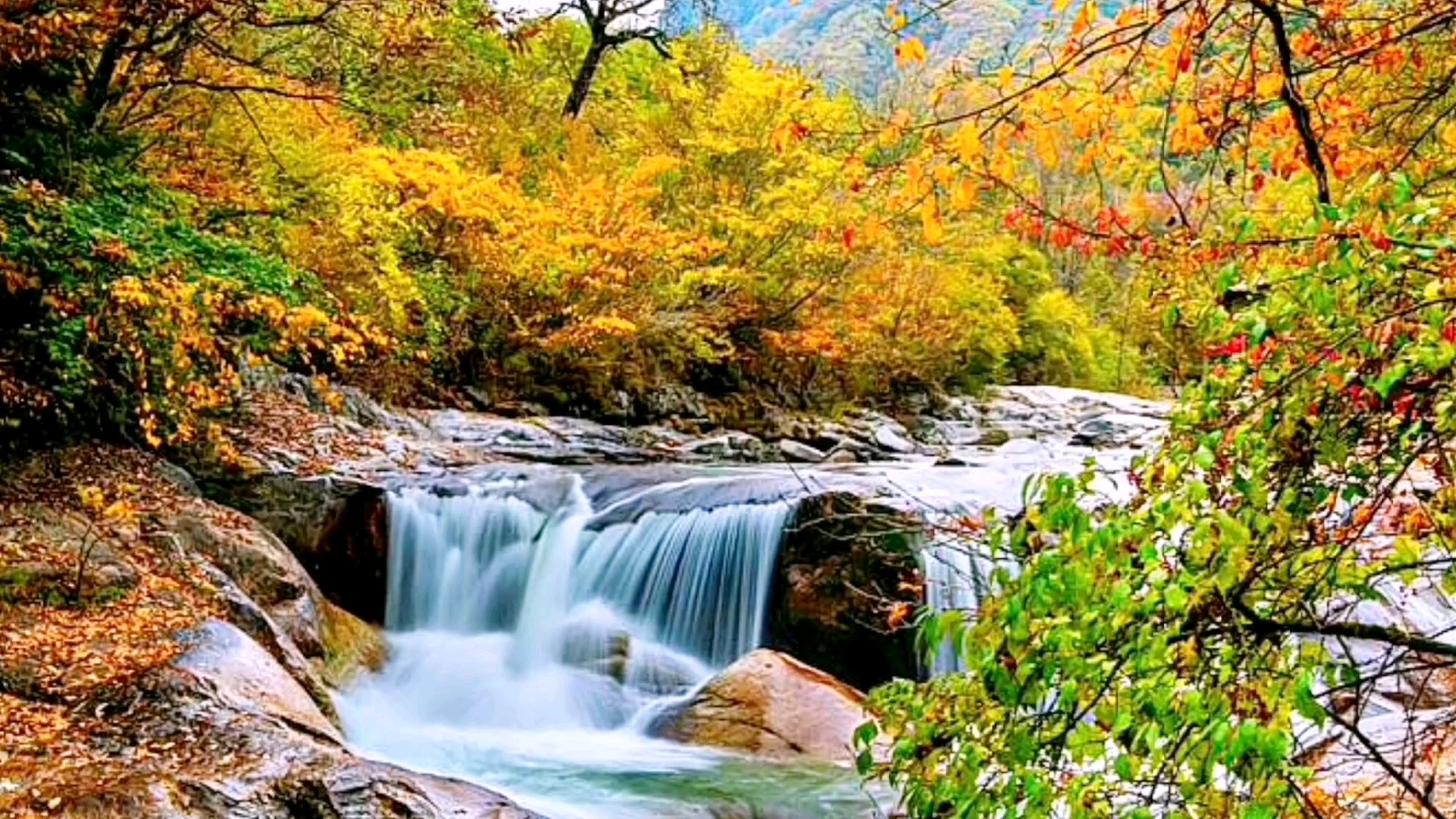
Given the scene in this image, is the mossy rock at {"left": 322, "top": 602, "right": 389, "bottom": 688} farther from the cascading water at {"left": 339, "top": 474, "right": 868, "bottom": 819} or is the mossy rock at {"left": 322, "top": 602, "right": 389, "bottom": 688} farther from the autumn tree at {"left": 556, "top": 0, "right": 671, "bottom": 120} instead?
the autumn tree at {"left": 556, "top": 0, "right": 671, "bottom": 120}

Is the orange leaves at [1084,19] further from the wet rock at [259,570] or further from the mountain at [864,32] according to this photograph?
the wet rock at [259,570]

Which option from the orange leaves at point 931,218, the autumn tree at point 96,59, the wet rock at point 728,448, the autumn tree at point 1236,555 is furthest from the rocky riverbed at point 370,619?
the autumn tree at point 96,59

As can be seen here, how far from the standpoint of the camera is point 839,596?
8672 millimetres

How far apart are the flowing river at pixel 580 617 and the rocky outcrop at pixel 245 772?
1658 millimetres

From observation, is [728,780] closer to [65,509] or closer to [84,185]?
[65,509]

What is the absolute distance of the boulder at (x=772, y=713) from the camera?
6840 millimetres

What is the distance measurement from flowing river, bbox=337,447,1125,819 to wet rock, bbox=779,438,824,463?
3.24 metres

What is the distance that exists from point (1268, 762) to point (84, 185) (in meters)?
7.57

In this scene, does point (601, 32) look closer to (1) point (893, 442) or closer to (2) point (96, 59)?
(1) point (893, 442)

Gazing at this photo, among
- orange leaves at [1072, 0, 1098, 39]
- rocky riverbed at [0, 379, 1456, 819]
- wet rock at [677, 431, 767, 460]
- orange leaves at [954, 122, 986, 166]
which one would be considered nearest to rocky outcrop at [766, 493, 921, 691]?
rocky riverbed at [0, 379, 1456, 819]

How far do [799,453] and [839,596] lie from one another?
255 inches

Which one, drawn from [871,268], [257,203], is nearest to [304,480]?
[257,203]

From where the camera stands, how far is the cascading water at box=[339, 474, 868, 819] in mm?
6926

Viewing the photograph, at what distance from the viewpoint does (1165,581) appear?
1588 mm
